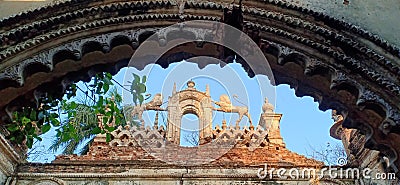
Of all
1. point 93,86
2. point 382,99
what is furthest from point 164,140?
point 382,99

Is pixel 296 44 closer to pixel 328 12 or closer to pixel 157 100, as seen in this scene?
pixel 328 12

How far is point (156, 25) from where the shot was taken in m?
2.97

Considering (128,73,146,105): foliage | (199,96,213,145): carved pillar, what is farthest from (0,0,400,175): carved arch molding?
(199,96,213,145): carved pillar

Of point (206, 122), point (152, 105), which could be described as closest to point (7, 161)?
point (152, 105)

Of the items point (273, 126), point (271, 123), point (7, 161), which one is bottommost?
point (7, 161)

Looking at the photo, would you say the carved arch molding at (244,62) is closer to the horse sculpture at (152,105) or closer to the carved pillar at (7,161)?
the carved pillar at (7,161)

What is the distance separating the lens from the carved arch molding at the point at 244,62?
9.02 feet

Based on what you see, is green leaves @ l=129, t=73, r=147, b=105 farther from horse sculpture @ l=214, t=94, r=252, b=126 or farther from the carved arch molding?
horse sculpture @ l=214, t=94, r=252, b=126

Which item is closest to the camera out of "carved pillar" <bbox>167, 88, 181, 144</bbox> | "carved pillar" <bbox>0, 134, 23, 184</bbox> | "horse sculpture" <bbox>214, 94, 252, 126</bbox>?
"carved pillar" <bbox>0, 134, 23, 184</bbox>

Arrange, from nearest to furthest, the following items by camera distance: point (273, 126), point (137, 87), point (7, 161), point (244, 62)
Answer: point (244, 62), point (137, 87), point (7, 161), point (273, 126)

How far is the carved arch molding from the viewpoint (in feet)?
9.02

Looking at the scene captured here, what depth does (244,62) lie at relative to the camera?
122 inches

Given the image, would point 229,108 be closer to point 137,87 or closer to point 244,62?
point 137,87

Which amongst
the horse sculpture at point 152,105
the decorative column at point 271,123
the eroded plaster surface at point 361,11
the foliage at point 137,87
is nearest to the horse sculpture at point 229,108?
the decorative column at point 271,123
